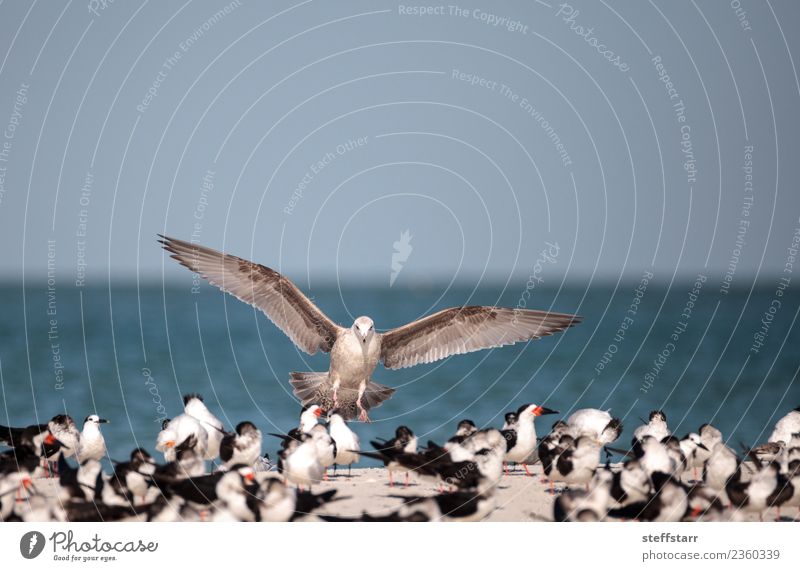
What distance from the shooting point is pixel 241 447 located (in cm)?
1400

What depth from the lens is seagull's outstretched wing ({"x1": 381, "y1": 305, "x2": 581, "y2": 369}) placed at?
57.0 feet

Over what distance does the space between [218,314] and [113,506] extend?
92790 mm

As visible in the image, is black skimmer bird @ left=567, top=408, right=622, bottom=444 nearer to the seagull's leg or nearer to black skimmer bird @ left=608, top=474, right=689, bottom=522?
the seagull's leg

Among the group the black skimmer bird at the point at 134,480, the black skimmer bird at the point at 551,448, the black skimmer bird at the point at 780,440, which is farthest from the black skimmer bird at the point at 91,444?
the black skimmer bird at the point at 780,440

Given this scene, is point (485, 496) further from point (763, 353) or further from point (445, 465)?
point (763, 353)

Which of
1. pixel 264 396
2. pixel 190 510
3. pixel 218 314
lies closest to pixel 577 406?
pixel 264 396

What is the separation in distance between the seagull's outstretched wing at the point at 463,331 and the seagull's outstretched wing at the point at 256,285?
116cm

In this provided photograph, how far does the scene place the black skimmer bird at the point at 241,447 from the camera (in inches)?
547

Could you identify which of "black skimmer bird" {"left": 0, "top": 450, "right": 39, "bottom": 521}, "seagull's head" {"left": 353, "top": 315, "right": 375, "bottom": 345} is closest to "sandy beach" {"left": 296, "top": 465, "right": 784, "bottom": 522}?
"seagull's head" {"left": 353, "top": 315, "right": 375, "bottom": 345}

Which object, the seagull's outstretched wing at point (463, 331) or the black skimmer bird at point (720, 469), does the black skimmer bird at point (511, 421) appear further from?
the black skimmer bird at point (720, 469)

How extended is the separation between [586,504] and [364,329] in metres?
6.23

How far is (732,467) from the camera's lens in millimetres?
12930

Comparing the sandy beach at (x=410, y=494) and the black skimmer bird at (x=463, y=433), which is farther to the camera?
the black skimmer bird at (x=463, y=433)

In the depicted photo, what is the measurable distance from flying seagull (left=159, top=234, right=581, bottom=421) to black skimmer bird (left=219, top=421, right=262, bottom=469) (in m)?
3.24
